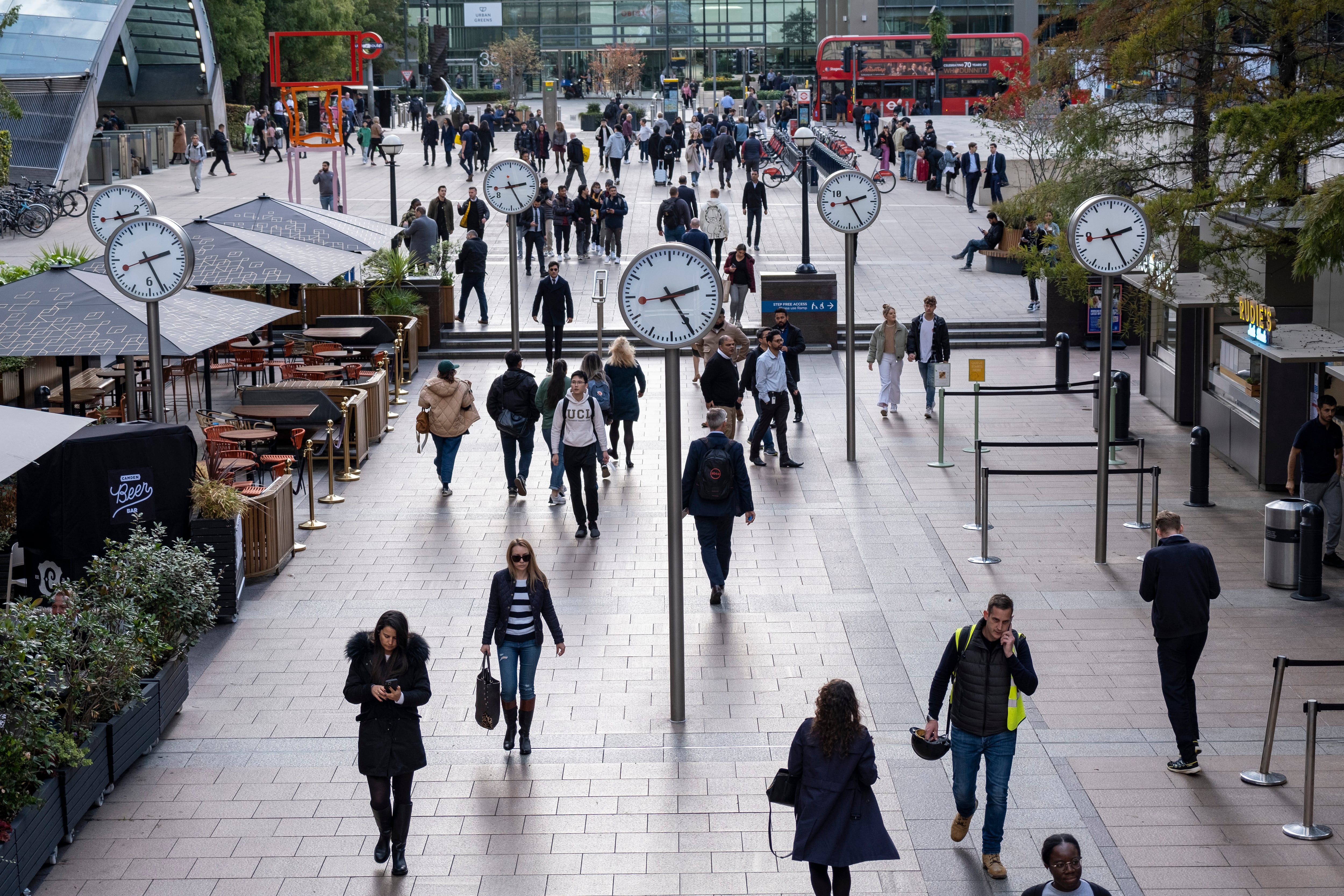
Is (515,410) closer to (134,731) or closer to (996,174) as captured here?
(134,731)

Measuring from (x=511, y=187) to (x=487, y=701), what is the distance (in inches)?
449

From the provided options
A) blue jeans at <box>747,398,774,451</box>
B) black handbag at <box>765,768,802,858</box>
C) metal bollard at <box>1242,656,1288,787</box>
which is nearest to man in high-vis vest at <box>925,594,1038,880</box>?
black handbag at <box>765,768,802,858</box>

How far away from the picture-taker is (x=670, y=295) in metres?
10.4

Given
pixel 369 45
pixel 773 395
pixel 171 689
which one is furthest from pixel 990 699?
pixel 369 45

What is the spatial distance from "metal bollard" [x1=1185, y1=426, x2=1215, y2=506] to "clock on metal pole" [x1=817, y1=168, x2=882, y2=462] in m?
3.80

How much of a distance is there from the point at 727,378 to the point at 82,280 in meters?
6.90

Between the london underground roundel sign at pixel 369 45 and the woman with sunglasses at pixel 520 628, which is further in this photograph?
the london underground roundel sign at pixel 369 45

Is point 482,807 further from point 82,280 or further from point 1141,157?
point 1141,157

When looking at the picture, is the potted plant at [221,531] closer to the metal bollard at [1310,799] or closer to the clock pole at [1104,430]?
the clock pole at [1104,430]

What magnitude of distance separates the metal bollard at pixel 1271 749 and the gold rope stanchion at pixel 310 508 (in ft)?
30.0

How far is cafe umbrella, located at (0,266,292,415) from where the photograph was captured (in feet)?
48.0

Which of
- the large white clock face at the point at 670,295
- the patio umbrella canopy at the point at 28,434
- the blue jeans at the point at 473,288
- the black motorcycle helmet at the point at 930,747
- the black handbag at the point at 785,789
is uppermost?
the large white clock face at the point at 670,295

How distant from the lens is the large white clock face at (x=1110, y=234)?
1377 centimetres

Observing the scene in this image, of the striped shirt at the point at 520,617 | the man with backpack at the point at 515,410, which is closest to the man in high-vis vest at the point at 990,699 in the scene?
the striped shirt at the point at 520,617
